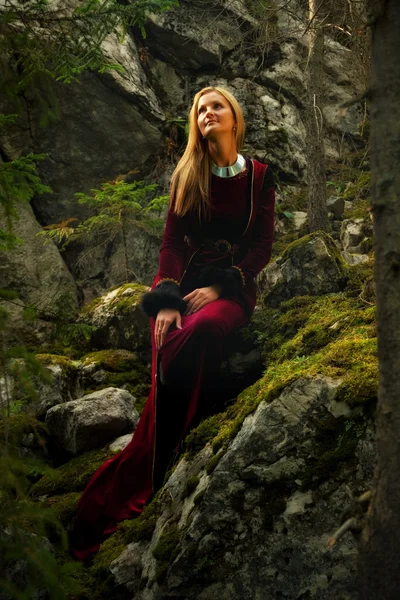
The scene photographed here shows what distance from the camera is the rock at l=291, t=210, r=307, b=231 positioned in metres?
9.26

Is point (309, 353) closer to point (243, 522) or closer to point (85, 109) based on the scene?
point (243, 522)

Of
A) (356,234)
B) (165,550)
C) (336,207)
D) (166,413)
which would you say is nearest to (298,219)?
(336,207)

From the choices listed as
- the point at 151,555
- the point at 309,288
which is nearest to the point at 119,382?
the point at 309,288

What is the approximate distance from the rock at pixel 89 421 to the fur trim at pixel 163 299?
1294 millimetres

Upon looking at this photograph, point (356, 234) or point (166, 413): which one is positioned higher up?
point (356, 234)

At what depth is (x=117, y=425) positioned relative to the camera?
18.6ft

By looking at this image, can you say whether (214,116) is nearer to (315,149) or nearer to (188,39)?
(315,149)

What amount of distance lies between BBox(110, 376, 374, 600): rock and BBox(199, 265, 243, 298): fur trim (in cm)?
146

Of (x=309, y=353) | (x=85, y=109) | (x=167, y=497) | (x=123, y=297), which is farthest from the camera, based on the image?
(x=85, y=109)

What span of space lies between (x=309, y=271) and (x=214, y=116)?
1.92 m

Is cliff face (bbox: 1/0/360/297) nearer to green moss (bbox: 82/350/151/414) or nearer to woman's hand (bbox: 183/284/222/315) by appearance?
green moss (bbox: 82/350/151/414)

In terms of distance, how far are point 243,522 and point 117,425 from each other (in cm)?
252

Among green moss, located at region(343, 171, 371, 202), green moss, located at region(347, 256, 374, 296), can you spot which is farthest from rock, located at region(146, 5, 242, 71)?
green moss, located at region(347, 256, 374, 296)

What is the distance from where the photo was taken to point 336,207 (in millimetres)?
9055
